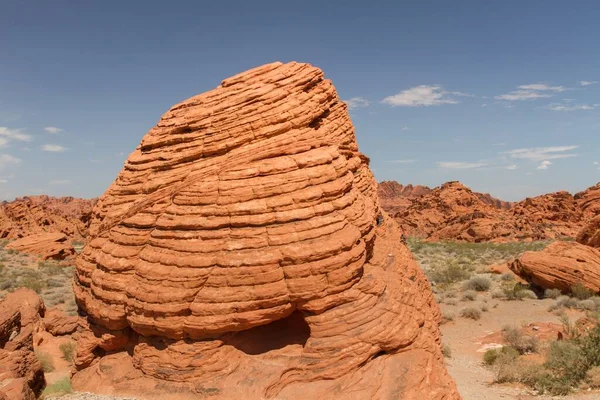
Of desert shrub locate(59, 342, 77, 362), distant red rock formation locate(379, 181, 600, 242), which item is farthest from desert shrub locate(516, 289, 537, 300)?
distant red rock formation locate(379, 181, 600, 242)

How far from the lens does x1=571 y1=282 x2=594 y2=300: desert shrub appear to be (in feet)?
73.2

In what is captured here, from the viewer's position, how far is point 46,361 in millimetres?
13492

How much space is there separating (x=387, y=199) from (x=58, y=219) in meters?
89.7

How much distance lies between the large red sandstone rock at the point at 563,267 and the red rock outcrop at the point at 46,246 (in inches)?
1313

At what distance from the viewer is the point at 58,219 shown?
6053cm

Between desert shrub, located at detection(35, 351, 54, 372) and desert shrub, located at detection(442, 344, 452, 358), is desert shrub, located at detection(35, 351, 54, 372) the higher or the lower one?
the higher one

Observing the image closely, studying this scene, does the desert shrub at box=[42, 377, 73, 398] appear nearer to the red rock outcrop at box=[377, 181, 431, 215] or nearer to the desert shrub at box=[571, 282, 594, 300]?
the desert shrub at box=[571, 282, 594, 300]

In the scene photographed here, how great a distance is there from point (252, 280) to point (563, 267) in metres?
21.6

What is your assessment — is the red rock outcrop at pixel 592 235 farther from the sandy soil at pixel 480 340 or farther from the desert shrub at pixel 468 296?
the desert shrub at pixel 468 296

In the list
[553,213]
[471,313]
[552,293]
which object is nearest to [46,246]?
[471,313]

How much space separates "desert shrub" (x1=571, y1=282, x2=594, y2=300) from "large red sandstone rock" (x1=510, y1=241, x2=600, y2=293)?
27 cm

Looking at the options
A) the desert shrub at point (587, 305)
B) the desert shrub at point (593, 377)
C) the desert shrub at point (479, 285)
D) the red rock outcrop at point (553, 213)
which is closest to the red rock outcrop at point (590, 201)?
the red rock outcrop at point (553, 213)

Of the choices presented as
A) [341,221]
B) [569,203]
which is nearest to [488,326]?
[341,221]

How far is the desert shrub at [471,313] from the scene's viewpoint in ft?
69.7
